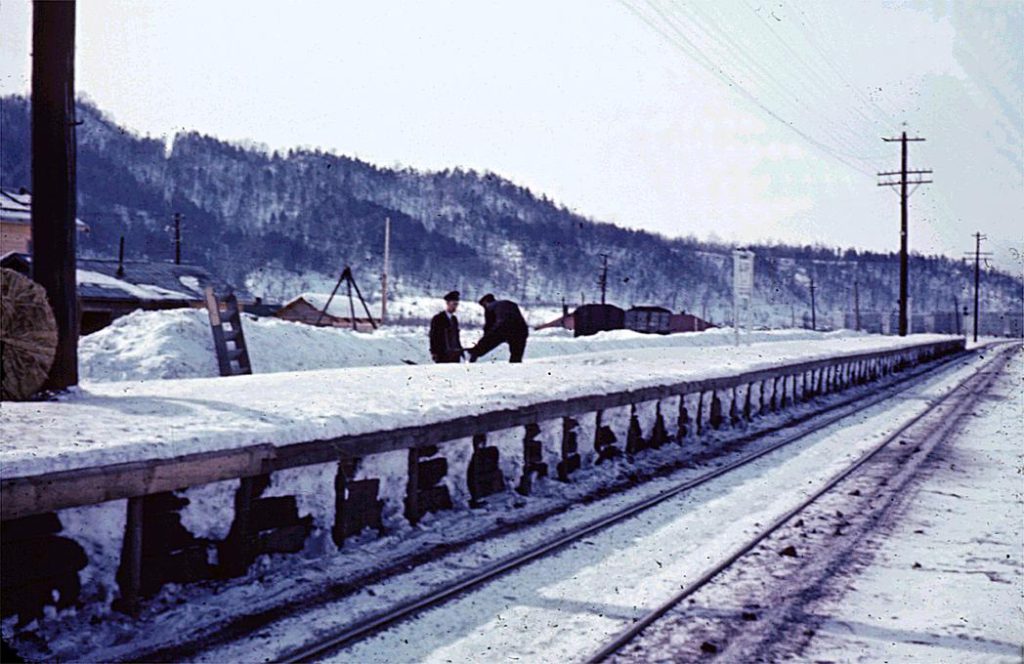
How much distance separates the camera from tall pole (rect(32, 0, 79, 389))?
8070 millimetres

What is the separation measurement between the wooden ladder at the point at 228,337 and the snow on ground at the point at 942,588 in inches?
508

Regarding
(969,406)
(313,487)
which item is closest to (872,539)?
(313,487)

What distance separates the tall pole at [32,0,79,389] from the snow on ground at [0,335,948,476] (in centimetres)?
67

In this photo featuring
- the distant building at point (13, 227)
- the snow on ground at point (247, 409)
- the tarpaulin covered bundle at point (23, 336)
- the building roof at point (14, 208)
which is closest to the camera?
the snow on ground at point (247, 409)

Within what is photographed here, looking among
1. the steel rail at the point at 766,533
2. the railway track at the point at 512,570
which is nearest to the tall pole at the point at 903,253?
the steel rail at the point at 766,533

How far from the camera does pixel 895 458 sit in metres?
13.3

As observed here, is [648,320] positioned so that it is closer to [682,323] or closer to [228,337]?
[682,323]

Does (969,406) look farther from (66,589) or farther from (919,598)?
(66,589)

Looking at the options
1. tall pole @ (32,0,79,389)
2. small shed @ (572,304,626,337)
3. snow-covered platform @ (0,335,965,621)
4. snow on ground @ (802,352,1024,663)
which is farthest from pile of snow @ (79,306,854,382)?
small shed @ (572,304,626,337)

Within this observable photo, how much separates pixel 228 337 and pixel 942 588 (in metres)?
15.8

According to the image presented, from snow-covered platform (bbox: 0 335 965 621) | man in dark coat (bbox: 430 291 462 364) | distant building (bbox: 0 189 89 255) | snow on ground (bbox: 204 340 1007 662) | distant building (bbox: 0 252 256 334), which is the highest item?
distant building (bbox: 0 189 89 255)

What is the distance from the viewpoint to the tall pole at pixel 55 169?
8.07 meters

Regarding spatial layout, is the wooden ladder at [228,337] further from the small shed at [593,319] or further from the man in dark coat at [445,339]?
the small shed at [593,319]

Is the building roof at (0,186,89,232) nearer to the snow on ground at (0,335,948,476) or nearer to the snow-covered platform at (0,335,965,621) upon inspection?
the snow on ground at (0,335,948,476)
